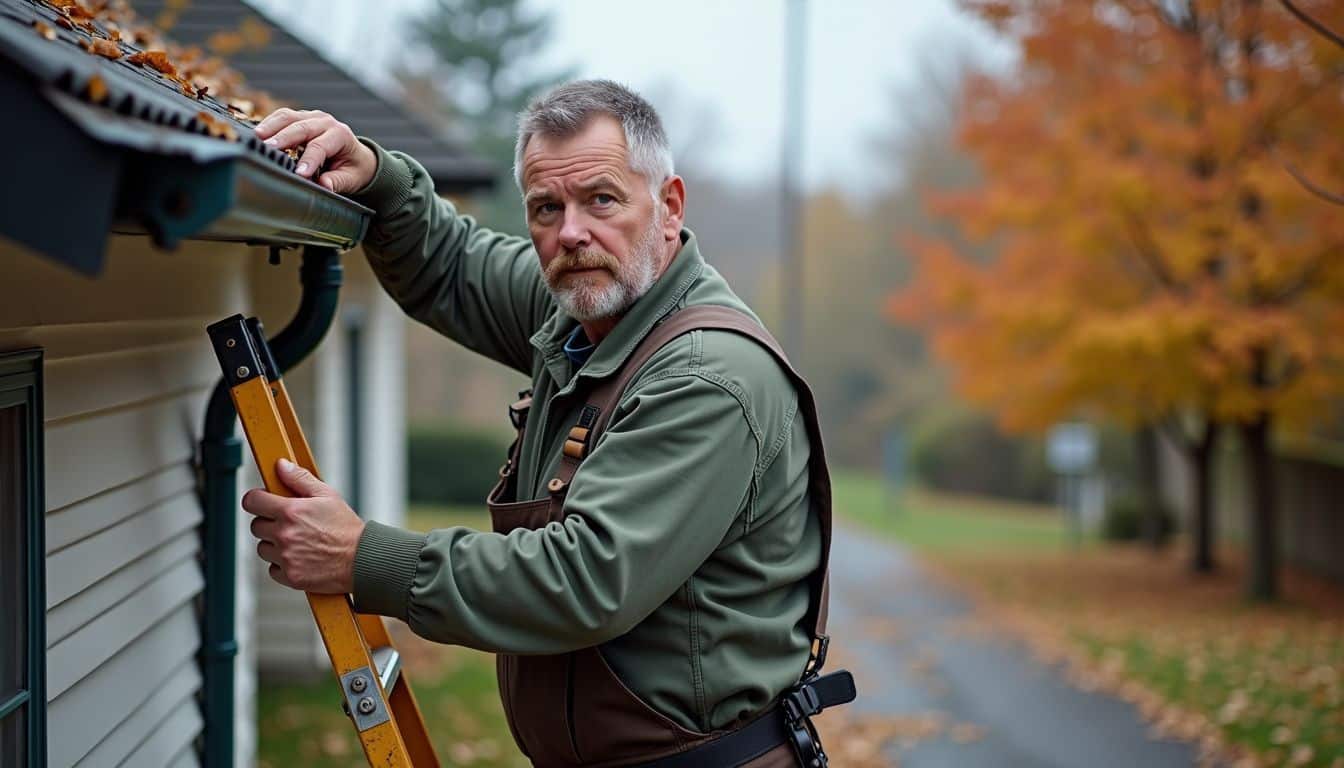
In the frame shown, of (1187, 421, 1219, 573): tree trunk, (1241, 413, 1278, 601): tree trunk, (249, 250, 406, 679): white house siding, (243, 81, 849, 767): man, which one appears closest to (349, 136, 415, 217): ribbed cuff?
(243, 81, 849, 767): man

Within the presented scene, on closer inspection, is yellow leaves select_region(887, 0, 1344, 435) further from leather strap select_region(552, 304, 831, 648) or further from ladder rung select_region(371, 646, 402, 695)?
ladder rung select_region(371, 646, 402, 695)

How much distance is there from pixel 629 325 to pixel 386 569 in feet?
2.36

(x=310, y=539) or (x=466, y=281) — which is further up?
(x=466, y=281)

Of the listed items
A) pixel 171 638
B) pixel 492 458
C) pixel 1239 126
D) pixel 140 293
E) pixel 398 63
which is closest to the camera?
pixel 140 293

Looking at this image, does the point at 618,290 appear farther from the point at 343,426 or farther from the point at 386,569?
the point at 343,426

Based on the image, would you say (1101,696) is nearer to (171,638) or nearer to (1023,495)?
(171,638)

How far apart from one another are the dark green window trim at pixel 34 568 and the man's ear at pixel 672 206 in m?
1.23

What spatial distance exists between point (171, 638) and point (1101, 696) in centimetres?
698

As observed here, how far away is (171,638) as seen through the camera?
361 centimetres

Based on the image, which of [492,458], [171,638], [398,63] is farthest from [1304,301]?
[398,63]

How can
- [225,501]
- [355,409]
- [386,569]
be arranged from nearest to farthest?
[386,569] → [225,501] → [355,409]

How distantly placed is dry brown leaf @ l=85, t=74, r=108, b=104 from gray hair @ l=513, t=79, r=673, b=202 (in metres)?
1.26

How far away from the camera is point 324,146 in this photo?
2.71 metres

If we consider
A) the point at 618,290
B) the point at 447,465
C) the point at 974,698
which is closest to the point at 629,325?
the point at 618,290
